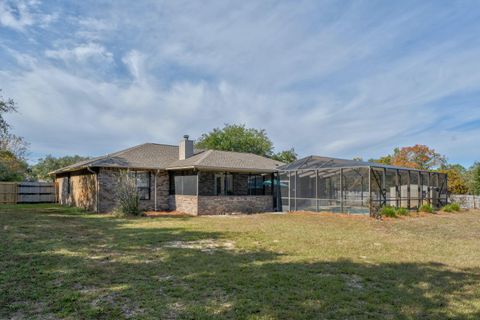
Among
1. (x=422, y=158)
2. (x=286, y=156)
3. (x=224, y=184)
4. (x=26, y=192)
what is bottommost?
(x=26, y=192)

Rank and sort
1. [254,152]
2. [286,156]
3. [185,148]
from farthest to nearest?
[286,156]
[254,152]
[185,148]

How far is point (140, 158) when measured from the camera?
1709 cm

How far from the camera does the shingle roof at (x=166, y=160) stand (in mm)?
15507

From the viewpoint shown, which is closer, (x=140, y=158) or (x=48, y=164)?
(x=140, y=158)

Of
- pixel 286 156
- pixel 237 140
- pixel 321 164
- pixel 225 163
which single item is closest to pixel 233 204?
pixel 225 163

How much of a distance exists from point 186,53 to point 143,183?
7309 millimetres

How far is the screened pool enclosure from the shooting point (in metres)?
14.7

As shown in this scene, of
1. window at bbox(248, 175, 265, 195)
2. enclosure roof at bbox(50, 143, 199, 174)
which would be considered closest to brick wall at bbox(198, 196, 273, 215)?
window at bbox(248, 175, 265, 195)

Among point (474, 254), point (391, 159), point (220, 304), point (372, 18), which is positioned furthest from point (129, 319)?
point (391, 159)

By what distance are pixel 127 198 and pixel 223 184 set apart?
5.03m

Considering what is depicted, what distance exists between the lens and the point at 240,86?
18.1 m

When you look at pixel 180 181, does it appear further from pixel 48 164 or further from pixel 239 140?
pixel 48 164

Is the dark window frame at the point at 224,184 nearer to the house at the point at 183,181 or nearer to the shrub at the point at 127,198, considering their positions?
the house at the point at 183,181

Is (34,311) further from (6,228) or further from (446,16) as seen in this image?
(446,16)
